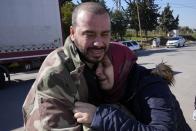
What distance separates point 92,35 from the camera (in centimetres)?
208

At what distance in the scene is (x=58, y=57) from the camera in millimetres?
2066

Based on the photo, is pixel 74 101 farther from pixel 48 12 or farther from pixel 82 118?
pixel 48 12

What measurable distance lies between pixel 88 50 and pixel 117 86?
0.25m

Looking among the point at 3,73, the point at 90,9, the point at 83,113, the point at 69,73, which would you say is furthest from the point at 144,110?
the point at 3,73

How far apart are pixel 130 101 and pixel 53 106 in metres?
0.46

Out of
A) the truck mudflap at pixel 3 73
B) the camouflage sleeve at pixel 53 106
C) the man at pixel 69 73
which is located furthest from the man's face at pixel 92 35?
the truck mudflap at pixel 3 73

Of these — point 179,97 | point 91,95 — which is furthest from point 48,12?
point 91,95

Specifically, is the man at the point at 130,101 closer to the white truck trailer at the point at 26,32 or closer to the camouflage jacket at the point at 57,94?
the camouflage jacket at the point at 57,94

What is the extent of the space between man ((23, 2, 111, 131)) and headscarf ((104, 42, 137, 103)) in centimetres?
10

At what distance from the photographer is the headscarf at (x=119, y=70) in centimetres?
215

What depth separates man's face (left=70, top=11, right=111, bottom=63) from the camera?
2.05m

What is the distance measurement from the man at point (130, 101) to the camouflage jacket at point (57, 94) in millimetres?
62

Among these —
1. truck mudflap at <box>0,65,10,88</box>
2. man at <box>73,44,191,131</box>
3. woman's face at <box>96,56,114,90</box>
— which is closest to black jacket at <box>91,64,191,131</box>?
man at <box>73,44,191,131</box>

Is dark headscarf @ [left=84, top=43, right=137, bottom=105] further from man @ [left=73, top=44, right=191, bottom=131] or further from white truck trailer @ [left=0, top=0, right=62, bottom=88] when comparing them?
Answer: white truck trailer @ [left=0, top=0, right=62, bottom=88]
